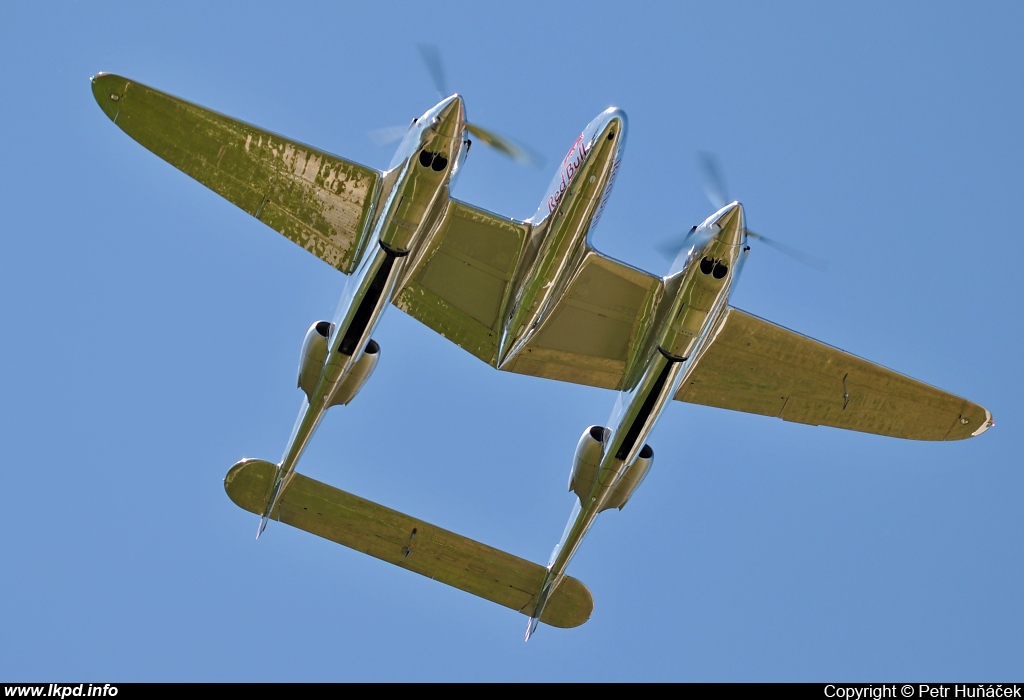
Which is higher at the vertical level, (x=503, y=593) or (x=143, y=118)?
(x=143, y=118)

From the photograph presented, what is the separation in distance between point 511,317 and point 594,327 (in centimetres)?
260

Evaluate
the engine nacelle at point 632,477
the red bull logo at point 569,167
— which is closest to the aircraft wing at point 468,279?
the red bull logo at point 569,167

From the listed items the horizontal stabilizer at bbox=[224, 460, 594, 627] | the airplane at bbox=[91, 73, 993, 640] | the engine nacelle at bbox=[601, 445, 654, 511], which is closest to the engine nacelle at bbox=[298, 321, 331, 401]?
the airplane at bbox=[91, 73, 993, 640]

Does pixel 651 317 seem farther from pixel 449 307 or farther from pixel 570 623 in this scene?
pixel 570 623

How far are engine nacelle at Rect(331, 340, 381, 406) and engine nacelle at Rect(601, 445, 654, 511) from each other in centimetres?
621

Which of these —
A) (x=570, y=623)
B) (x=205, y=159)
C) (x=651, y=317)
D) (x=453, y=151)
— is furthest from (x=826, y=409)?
(x=205, y=159)

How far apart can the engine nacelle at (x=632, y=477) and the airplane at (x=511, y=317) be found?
47 millimetres

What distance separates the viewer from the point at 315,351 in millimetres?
33625

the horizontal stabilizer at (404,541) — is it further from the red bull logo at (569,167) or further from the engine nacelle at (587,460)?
the red bull logo at (569,167)

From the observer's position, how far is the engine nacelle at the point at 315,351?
33.6m

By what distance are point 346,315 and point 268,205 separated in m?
3.34

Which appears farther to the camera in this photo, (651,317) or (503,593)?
(503,593)

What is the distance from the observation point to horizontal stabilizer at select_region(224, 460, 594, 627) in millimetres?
35844

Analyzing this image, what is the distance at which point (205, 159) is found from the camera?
111ft
